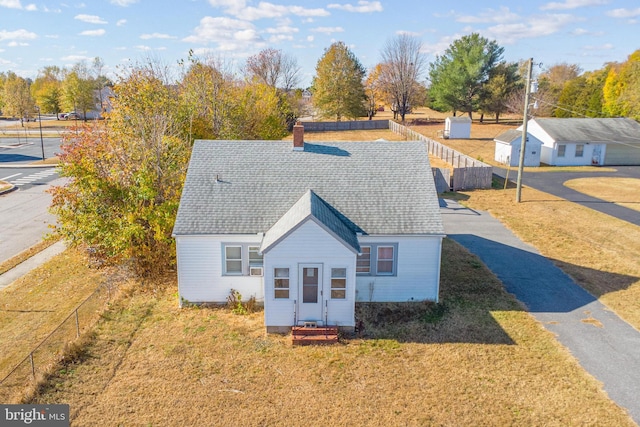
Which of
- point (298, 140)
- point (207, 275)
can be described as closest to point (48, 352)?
point (207, 275)

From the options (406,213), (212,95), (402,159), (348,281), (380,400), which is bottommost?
(380,400)

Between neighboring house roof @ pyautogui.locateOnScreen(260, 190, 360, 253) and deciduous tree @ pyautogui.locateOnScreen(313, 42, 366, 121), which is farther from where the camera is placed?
deciduous tree @ pyautogui.locateOnScreen(313, 42, 366, 121)

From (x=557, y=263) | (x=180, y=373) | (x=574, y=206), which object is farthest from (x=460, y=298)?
(x=574, y=206)

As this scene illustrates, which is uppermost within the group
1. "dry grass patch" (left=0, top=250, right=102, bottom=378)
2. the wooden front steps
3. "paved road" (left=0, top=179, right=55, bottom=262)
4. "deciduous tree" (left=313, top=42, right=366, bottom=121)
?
"deciduous tree" (left=313, top=42, right=366, bottom=121)

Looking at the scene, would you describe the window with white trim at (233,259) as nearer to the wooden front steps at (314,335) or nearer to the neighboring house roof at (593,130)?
the wooden front steps at (314,335)

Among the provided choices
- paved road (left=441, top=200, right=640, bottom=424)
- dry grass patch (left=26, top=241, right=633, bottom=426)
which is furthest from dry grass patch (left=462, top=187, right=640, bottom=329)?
dry grass patch (left=26, top=241, right=633, bottom=426)

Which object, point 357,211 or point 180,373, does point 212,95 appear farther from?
point 180,373

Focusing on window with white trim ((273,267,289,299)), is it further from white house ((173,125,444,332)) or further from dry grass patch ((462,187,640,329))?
dry grass patch ((462,187,640,329))
